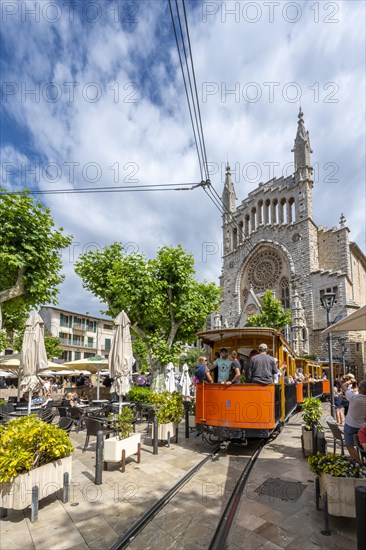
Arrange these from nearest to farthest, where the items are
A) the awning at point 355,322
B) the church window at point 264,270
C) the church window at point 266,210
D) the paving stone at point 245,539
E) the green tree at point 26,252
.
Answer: the paving stone at point 245,539, the awning at point 355,322, the green tree at point 26,252, the church window at point 264,270, the church window at point 266,210

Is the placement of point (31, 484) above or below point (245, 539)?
above

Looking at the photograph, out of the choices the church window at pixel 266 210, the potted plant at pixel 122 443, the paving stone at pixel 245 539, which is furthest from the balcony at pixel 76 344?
the paving stone at pixel 245 539

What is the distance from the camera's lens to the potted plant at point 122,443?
6.13 meters

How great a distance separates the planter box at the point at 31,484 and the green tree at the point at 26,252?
287 inches

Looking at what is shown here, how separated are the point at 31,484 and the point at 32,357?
510 centimetres

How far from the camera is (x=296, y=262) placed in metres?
→ 35.7

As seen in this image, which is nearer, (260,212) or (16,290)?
(16,290)

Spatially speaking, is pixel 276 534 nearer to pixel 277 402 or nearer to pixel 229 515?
pixel 229 515

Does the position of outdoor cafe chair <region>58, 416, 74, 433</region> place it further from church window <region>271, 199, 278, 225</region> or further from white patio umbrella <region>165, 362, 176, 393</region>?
church window <region>271, 199, 278, 225</region>

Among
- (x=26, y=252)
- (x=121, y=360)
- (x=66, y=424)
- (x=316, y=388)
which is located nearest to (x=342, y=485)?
(x=66, y=424)

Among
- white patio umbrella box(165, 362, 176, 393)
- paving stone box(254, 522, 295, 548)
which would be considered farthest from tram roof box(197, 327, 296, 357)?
white patio umbrella box(165, 362, 176, 393)

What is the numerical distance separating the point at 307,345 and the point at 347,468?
30206 millimetres

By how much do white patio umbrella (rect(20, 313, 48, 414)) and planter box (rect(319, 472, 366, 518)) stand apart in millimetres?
7403

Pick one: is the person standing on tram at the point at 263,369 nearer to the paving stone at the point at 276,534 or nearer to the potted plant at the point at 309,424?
the potted plant at the point at 309,424
